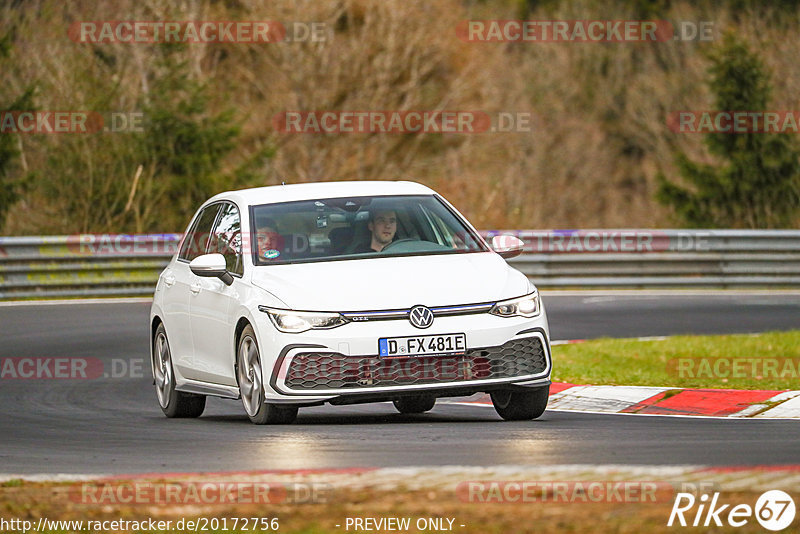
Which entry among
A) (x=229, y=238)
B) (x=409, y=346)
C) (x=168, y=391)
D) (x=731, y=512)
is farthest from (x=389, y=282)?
(x=731, y=512)

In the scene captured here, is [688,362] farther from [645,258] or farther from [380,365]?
[645,258]

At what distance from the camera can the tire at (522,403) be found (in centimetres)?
1072

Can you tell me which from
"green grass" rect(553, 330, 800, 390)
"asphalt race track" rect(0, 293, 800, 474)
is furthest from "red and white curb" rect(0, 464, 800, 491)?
"green grass" rect(553, 330, 800, 390)

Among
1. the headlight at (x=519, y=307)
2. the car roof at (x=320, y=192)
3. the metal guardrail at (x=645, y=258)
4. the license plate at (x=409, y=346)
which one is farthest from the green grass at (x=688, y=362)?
the metal guardrail at (x=645, y=258)

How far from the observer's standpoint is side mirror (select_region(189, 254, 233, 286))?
10.9 meters

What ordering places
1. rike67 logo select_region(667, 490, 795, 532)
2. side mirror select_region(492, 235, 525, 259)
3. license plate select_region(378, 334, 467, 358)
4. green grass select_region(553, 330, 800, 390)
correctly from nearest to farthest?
1. rike67 logo select_region(667, 490, 795, 532)
2. license plate select_region(378, 334, 467, 358)
3. side mirror select_region(492, 235, 525, 259)
4. green grass select_region(553, 330, 800, 390)

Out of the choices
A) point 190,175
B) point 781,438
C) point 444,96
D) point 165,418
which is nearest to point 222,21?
point 444,96

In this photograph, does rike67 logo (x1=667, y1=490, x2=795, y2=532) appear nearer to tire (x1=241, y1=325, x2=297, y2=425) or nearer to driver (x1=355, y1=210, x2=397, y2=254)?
tire (x1=241, y1=325, x2=297, y2=425)

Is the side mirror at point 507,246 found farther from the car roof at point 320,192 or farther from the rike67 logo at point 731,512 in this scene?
the rike67 logo at point 731,512

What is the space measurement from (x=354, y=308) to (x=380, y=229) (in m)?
1.23

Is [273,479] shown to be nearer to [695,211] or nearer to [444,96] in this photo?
[695,211]

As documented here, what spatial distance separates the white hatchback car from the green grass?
255 cm

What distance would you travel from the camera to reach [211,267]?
10867 mm

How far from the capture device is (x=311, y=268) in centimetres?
1054
